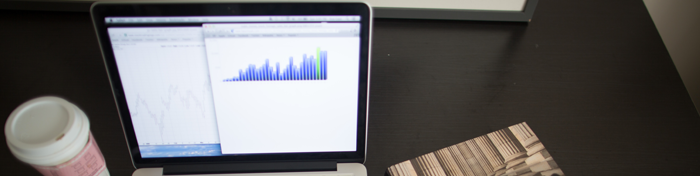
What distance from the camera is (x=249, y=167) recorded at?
0.52 metres

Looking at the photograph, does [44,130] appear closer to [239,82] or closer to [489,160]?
[239,82]

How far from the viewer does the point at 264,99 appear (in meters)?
0.47

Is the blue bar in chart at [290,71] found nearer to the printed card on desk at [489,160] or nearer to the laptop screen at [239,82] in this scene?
the laptop screen at [239,82]

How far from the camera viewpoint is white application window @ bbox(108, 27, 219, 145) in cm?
42

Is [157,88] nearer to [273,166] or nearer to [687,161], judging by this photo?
[273,166]

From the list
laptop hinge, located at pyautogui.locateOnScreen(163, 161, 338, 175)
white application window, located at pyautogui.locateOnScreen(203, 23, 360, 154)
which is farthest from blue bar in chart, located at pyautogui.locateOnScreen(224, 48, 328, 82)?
laptop hinge, located at pyautogui.locateOnScreen(163, 161, 338, 175)

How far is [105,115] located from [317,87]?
15.9 inches

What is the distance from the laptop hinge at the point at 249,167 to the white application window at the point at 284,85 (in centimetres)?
2

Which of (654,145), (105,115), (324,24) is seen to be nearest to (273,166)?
(324,24)

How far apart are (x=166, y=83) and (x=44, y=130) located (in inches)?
4.8

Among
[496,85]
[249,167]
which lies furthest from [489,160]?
[249,167]

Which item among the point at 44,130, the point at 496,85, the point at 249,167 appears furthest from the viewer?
the point at 496,85

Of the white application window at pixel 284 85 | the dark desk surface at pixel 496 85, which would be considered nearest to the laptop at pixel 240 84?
the white application window at pixel 284 85

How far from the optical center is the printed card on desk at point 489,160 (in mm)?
524
